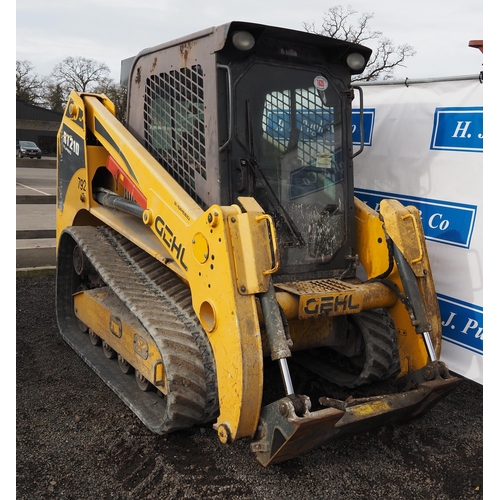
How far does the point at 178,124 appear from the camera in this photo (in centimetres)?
381

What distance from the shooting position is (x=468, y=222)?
14.3 ft

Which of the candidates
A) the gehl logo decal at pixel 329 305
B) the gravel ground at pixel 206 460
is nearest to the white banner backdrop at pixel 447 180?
the gravel ground at pixel 206 460

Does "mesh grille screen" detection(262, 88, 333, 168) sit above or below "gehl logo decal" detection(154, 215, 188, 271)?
above

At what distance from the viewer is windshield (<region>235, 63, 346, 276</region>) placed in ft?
11.5

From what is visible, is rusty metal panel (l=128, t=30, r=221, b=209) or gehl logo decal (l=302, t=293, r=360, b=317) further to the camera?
rusty metal panel (l=128, t=30, r=221, b=209)

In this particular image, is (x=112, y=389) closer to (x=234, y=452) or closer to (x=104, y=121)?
(x=234, y=452)

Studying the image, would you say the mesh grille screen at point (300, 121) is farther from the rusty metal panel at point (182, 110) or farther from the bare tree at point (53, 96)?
the bare tree at point (53, 96)

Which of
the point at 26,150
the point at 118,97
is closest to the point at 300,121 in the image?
the point at 118,97

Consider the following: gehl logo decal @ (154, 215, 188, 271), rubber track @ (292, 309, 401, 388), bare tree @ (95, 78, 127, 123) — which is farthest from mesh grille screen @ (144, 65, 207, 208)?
rubber track @ (292, 309, 401, 388)

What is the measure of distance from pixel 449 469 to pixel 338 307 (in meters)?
1.12

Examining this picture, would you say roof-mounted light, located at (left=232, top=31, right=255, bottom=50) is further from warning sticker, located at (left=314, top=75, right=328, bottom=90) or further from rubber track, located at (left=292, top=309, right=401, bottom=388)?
rubber track, located at (left=292, top=309, right=401, bottom=388)

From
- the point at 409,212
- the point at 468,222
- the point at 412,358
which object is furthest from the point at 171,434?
the point at 468,222

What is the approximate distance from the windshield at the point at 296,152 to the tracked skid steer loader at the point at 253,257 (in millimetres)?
10

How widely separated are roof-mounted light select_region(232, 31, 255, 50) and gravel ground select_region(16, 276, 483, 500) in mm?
2340
